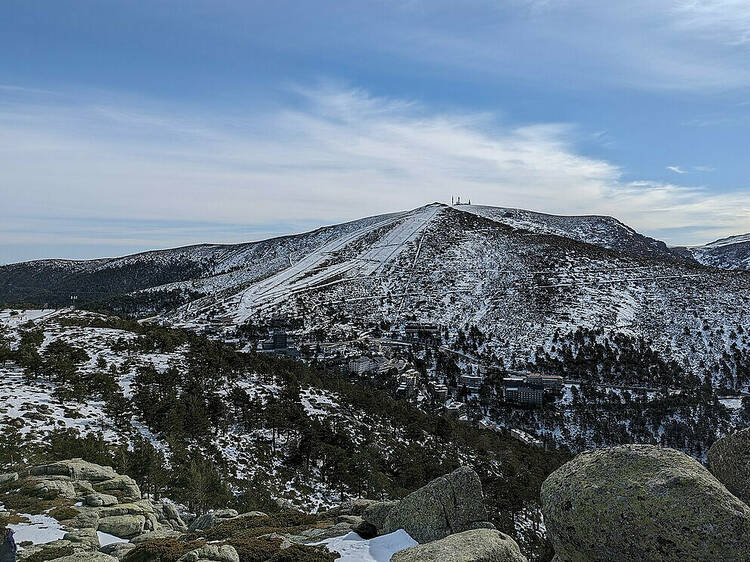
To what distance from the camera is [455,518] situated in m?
15.6

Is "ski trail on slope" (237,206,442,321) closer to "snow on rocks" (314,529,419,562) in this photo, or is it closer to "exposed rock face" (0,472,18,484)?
"exposed rock face" (0,472,18,484)

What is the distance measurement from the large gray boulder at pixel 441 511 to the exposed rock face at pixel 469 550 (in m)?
3.90

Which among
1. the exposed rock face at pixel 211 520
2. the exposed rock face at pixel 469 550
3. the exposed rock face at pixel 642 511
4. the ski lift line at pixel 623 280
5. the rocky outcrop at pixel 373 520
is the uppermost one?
the ski lift line at pixel 623 280

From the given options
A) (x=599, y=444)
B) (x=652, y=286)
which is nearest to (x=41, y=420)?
(x=599, y=444)

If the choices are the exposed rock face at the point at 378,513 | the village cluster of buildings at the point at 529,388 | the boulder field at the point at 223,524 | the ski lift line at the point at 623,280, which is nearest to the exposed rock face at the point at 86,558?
the boulder field at the point at 223,524

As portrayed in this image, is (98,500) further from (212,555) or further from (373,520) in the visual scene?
(373,520)

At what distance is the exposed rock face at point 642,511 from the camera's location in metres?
7.59

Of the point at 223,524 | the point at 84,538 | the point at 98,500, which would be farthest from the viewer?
the point at 223,524

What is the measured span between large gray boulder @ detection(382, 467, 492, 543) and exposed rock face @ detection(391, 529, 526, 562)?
3.90 m

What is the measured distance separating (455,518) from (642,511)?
8788mm

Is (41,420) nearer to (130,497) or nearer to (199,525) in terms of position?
(130,497)

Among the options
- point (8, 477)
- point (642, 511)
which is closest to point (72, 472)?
point (8, 477)

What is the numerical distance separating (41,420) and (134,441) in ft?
17.7

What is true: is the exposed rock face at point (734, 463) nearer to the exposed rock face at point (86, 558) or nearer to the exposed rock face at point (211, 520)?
the exposed rock face at point (86, 558)
